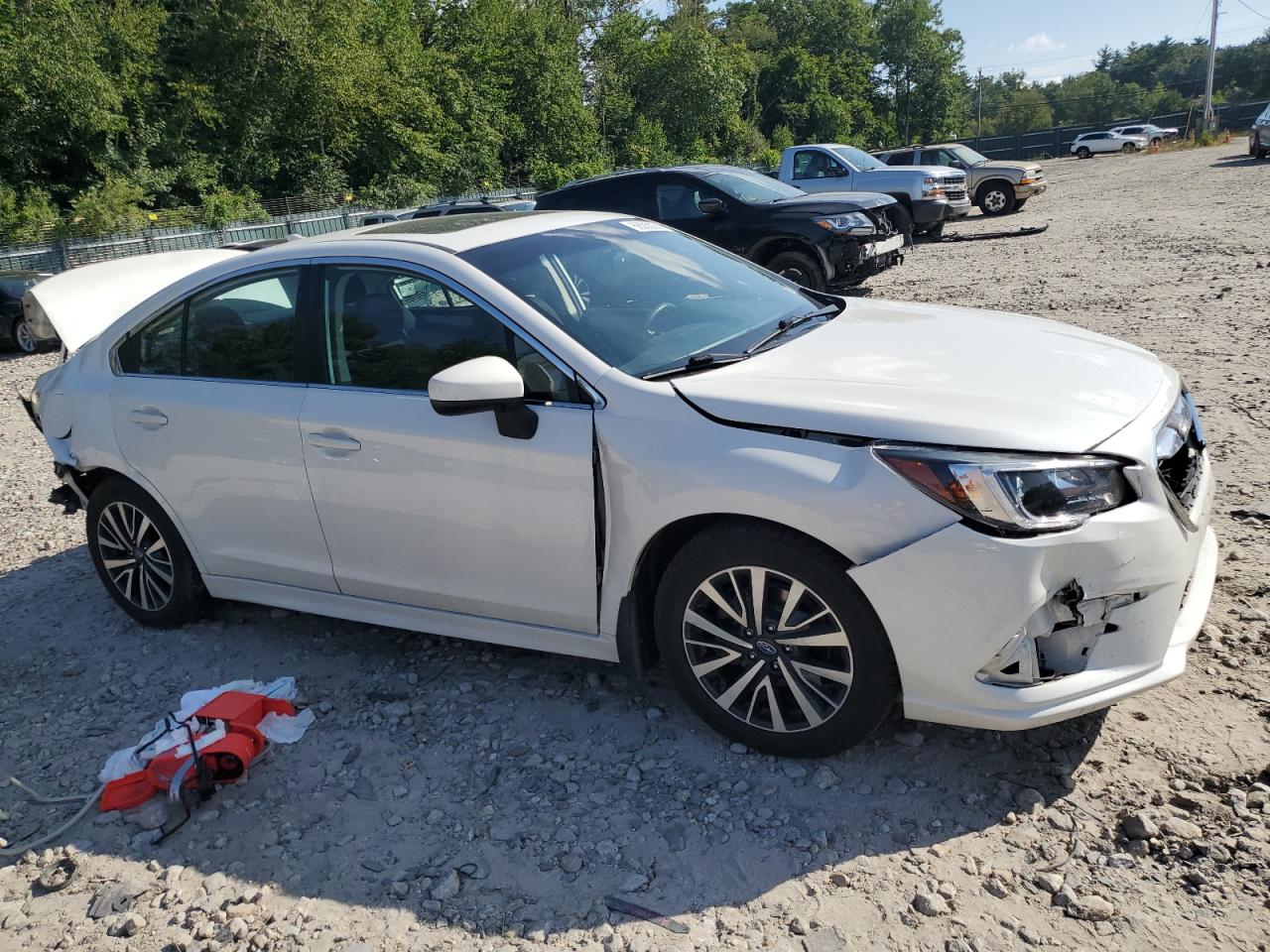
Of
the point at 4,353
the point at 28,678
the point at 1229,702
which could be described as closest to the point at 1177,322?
the point at 1229,702

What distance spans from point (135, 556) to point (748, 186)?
351 inches

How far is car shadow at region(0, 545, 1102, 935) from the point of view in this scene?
2.81m

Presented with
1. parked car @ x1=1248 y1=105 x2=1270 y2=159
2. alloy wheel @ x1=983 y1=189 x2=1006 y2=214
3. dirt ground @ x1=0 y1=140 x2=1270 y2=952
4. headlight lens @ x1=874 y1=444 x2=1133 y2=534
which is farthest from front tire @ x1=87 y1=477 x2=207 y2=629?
parked car @ x1=1248 y1=105 x2=1270 y2=159

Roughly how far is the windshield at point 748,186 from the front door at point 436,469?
8356mm

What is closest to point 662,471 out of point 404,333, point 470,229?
point 404,333

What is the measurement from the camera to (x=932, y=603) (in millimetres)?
2709

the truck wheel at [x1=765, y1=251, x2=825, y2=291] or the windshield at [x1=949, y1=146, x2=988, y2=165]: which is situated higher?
the windshield at [x1=949, y1=146, x2=988, y2=165]

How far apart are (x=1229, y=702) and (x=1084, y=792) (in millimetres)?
738

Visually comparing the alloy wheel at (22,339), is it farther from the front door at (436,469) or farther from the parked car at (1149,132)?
the parked car at (1149,132)

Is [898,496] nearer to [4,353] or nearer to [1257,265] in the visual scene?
[1257,265]

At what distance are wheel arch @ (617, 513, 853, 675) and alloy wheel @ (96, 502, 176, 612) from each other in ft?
7.77

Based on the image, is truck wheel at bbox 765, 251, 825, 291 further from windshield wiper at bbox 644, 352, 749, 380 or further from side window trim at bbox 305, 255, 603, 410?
windshield wiper at bbox 644, 352, 749, 380

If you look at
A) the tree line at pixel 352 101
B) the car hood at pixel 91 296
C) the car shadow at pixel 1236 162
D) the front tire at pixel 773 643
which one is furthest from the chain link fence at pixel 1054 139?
the front tire at pixel 773 643

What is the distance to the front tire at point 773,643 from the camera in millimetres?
2861
